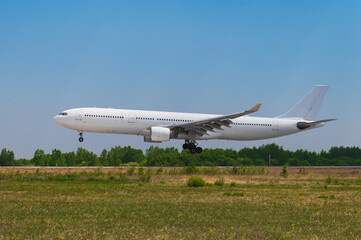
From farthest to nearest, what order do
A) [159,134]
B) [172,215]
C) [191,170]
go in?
1. [191,170]
2. [159,134]
3. [172,215]

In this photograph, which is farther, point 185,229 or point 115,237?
point 185,229

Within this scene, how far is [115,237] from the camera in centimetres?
1274

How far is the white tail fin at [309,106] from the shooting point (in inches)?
1847

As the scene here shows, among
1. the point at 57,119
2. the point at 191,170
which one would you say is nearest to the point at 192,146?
the point at 191,170

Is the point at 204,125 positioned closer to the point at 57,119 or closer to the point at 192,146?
the point at 192,146

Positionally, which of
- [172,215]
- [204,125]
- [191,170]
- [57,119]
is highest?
[57,119]

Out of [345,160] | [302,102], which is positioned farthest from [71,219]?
[345,160]

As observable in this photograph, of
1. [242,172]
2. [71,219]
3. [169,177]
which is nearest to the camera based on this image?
[71,219]

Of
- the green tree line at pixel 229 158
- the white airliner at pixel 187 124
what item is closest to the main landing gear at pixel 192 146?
the white airliner at pixel 187 124

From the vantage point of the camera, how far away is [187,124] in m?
40.1

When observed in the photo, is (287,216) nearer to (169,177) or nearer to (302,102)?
(169,177)

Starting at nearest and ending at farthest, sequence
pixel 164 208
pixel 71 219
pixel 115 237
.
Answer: pixel 115 237
pixel 71 219
pixel 164 208

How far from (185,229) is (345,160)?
58.5 m

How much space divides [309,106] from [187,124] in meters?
14.3
